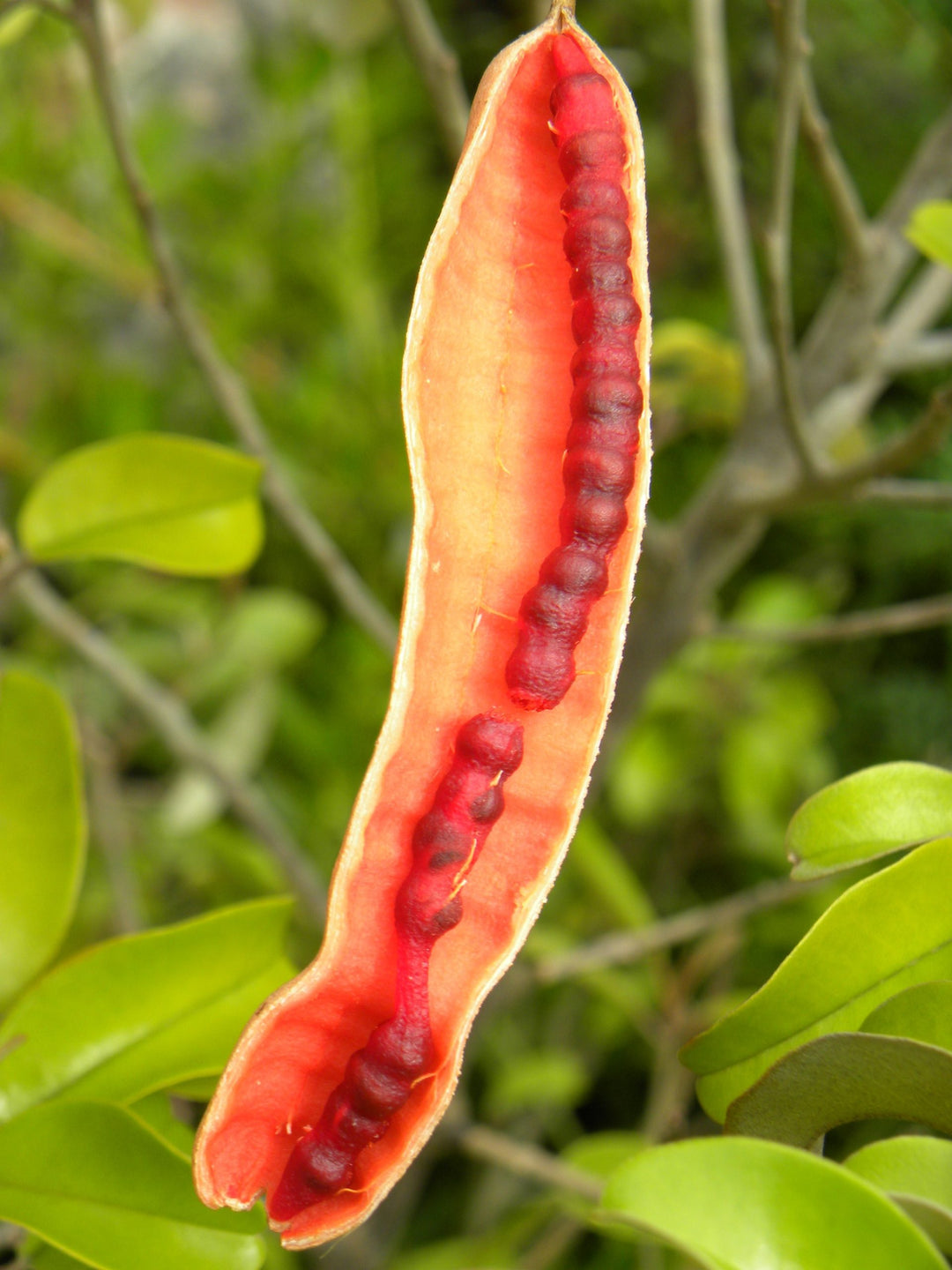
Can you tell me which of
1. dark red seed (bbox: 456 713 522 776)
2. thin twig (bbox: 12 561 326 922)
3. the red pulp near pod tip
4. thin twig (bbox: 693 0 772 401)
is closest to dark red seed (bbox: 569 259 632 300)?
the red pulp near pod tip

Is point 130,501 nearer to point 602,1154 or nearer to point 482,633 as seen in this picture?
point 482,633

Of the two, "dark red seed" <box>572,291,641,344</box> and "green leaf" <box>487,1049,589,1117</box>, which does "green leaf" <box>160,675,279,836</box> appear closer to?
"green leaf" <box>487,1049,589,1117</box>

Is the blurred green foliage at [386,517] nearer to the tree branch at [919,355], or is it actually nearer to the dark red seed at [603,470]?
the tree branch at [919,355]

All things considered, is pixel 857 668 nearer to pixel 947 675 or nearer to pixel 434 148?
pixel 947 675

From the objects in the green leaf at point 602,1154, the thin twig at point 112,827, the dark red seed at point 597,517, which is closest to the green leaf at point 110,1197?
the dark red seed at point 597,517

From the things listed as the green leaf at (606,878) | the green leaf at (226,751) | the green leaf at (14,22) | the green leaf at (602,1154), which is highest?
the green leaf at (14,22)

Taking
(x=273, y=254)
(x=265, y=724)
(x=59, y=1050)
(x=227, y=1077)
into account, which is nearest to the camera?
(x=227, y=1077)

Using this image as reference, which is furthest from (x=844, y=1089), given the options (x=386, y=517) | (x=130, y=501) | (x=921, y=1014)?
(x=386, y=517)

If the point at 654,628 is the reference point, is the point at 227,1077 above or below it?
above

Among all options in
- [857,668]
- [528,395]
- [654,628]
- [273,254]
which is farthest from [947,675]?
[528,395]
